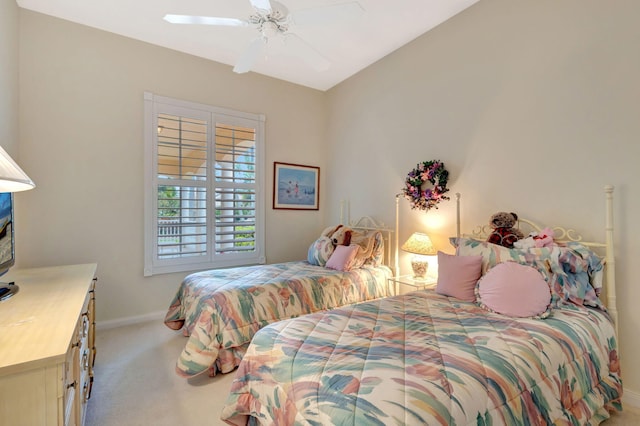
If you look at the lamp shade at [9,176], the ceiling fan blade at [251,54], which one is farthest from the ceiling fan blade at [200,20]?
the lamp shade at [9,176]

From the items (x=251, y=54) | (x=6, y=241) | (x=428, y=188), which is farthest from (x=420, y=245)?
(x=6, y=241)

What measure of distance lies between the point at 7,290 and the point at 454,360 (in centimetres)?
222

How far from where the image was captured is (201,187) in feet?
11.9

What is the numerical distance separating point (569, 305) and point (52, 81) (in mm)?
4663

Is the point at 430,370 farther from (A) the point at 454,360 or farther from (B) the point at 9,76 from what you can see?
(B) the point at 9,76

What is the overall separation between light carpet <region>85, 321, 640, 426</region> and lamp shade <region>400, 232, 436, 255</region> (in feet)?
5.16

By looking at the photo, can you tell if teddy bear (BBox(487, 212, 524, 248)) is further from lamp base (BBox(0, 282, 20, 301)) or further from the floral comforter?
lamp base (BBox(0, 282, 20, 301))

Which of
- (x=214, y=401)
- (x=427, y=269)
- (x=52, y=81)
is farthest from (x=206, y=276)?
(x=52, y=81)

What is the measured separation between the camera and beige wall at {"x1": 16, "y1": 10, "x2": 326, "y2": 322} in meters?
2.82

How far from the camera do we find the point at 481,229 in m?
2.67

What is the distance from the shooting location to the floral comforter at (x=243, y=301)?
2.22 meters

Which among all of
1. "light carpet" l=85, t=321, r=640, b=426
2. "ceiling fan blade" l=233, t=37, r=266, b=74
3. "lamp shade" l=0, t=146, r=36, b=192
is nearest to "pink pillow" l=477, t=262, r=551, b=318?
"light carpet" l=85, t=321, r=640, b=426

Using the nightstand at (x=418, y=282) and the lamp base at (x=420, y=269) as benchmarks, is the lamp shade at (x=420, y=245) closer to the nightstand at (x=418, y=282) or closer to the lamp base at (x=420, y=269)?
the lamp base at (x=420, y=269)

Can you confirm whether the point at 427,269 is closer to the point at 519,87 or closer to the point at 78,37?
the point at 519,87
